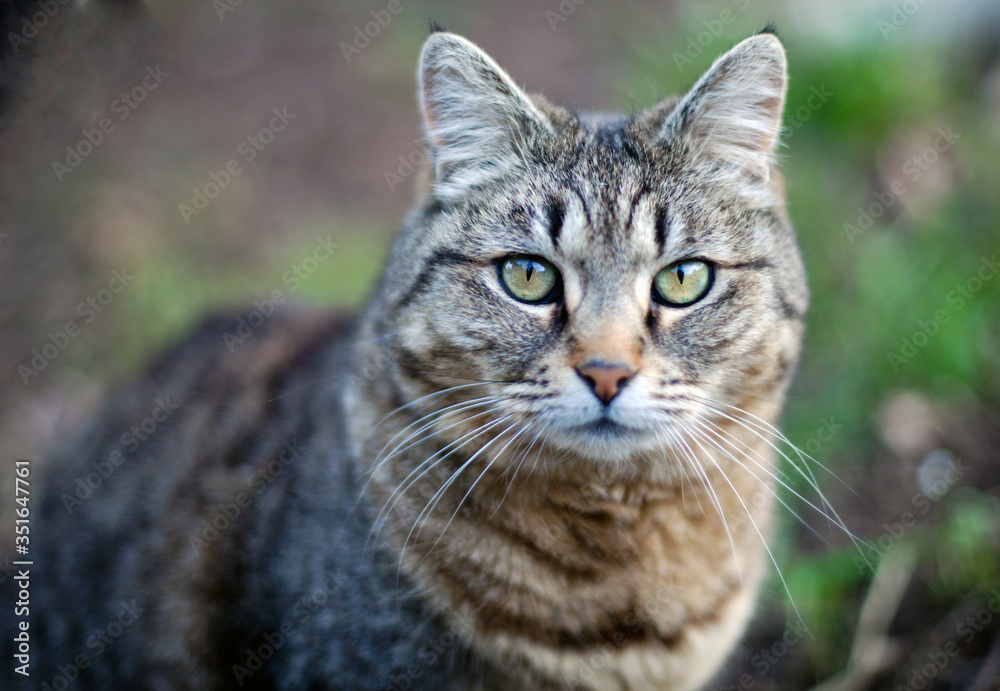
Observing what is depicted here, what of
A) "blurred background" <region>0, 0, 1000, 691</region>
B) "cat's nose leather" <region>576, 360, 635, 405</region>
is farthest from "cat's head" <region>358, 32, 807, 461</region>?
Result: "blurred background" <region>0, 0, 1000, 691</region>

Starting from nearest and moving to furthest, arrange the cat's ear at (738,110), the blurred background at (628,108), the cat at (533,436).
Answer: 1. the cat at (533,436)
2. the cat's ear at (738,110)
3. the blurred background at (628,108)

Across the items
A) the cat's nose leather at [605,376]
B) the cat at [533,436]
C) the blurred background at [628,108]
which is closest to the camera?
the cat's nose leather at [605,376]

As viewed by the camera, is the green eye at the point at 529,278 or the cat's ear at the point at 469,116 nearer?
the green eye at the point at 529,278

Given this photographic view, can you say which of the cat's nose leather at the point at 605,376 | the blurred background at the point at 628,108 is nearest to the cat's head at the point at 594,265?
the cat's nose leather at the point at 605,376

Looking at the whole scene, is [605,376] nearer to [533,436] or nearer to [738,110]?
[533,436]

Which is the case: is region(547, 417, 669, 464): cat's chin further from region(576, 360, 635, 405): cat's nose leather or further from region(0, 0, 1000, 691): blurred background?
region(0, 0, 1000, 691): blurred background

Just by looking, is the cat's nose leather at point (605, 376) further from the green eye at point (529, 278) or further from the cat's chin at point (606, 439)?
the green eye at point (529, 278)

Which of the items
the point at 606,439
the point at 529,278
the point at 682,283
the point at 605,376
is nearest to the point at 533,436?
the point at 606,439
